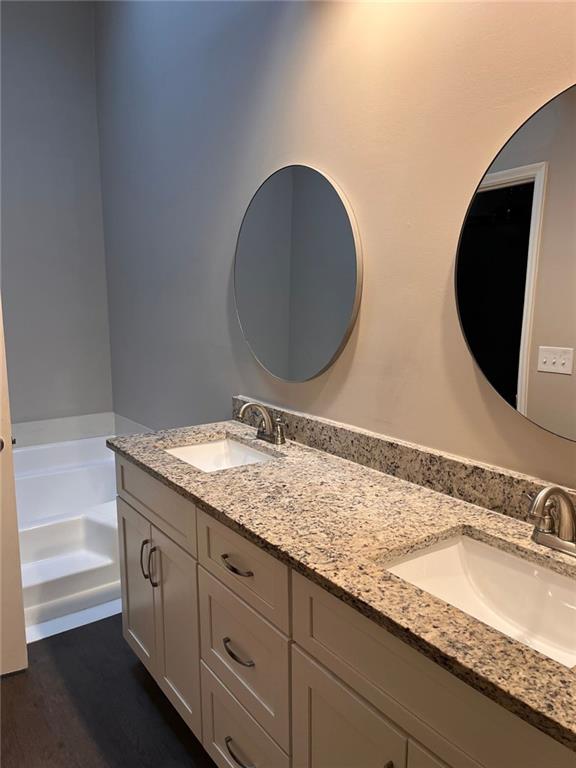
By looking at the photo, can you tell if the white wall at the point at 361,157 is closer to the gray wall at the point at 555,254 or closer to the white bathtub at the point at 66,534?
the gray wall at the point at 555,254

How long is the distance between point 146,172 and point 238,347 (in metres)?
1.29

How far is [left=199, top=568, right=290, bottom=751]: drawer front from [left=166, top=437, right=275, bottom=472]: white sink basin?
520mm

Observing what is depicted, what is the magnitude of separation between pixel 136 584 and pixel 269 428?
2.37ft

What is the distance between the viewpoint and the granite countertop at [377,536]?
30.4 inches

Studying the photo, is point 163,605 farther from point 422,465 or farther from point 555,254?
point 555,254

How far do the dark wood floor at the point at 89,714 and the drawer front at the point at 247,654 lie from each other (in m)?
0.50

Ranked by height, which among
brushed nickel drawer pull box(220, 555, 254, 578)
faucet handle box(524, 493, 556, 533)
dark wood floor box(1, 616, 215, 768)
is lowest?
dark wood floor box(1, 616, 215, 768)

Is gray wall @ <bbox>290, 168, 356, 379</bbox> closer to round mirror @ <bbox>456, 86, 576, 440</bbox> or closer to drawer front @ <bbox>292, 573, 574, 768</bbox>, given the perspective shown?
round mirror @ <bbox>456, 86, 576, 440</bbox>

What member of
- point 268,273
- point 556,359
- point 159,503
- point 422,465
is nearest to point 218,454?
point 159,503

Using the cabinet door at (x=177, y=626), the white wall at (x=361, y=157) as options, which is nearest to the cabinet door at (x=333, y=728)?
the cabinet door at (x=177, y=626)

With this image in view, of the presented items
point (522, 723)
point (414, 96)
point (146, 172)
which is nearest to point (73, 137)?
point (146, 172)

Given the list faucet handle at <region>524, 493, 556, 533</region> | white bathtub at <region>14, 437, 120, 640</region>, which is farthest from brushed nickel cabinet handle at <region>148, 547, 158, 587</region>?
faucet handle at <region>524, 493, 556, 533</region>

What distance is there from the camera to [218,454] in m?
2.08

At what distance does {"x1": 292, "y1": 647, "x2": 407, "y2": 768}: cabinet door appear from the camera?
0.97 metres
